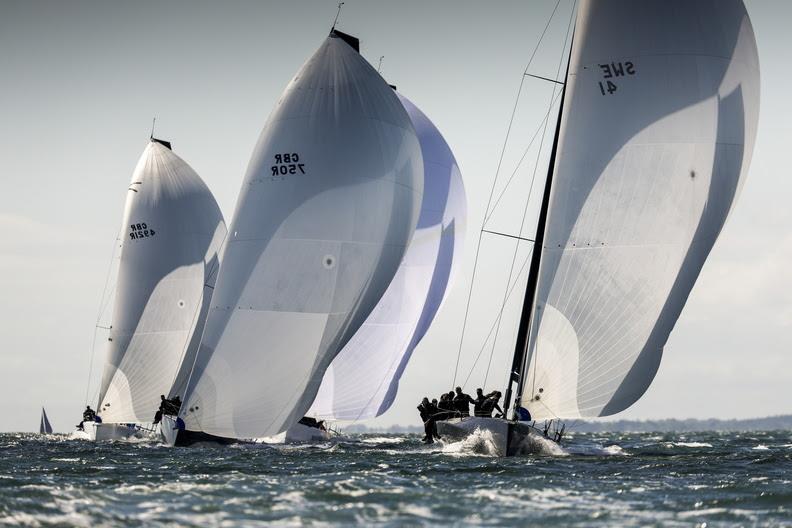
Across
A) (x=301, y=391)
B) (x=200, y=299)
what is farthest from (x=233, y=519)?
(x=200, y=299)

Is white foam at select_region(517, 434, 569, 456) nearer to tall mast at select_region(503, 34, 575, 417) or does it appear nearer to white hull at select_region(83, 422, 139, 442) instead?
tall mast at select_region(503, 34, 575, 417)

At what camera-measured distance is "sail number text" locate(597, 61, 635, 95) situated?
85.0 ft

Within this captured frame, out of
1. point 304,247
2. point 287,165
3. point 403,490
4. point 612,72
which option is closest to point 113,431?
point 304,247

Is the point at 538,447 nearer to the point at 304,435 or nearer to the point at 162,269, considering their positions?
the point at 304,435

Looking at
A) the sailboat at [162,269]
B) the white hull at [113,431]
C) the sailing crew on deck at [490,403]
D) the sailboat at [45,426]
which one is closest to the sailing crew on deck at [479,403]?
the sailing crew on deck at [490,403]

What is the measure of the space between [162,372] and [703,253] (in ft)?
77.9

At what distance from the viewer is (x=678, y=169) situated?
83.6ft

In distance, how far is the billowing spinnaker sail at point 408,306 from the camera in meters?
36.3

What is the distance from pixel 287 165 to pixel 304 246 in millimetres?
Result: 2035

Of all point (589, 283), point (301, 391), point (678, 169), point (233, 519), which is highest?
point (678, 169)

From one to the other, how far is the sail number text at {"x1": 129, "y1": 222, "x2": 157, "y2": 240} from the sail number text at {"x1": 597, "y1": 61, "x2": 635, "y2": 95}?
70.3 ft

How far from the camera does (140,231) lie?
1704 inches

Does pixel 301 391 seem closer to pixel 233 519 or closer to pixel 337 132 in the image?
pixel 337 132

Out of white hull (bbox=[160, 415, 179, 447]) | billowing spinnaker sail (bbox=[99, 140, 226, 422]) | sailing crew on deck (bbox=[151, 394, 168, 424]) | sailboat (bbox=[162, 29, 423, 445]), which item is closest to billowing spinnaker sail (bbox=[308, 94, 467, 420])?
sailing crew on deck (bbox=[151, 394, 168, 424])
